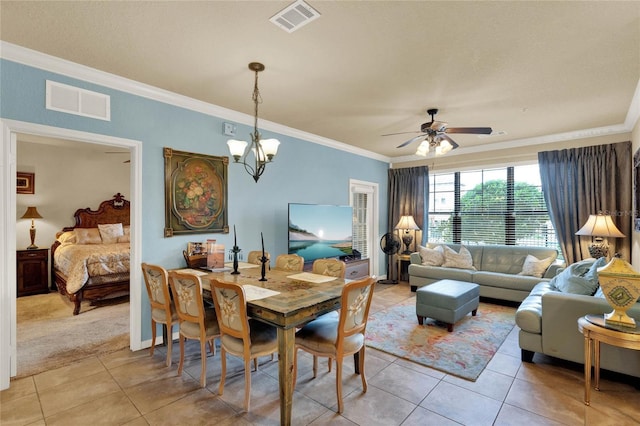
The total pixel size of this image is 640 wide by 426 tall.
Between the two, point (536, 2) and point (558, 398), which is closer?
point (536, 2)

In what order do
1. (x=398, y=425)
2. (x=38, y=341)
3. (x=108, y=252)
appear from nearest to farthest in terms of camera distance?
(x=398, y=425)
(x=38, y=341)
(x=108, y=252)

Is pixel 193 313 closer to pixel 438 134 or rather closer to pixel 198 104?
pixel 198 104

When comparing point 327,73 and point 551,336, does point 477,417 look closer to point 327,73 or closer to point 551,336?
point 551,336

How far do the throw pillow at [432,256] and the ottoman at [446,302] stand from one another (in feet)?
4.88

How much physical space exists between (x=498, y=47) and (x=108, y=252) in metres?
5.39

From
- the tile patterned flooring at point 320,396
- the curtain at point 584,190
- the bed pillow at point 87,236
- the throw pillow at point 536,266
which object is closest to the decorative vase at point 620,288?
the tile patterned flooring at point 320,396

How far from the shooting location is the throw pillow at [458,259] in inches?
211

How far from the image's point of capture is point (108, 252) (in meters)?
4.62

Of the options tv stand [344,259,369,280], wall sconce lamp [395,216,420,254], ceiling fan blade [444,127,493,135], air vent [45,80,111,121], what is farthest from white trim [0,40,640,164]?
tv stand [344,259,369,280]

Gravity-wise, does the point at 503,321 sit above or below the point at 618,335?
below

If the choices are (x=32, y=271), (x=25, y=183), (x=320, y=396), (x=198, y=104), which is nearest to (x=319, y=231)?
(x=198, y=104)

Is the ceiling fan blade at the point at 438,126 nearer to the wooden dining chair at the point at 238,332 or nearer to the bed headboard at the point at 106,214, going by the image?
the wooden dining chair at the point at 238,332

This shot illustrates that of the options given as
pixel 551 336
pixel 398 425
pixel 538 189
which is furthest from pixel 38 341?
pixel 538 189

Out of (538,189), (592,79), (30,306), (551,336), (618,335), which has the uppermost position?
(592,79)
